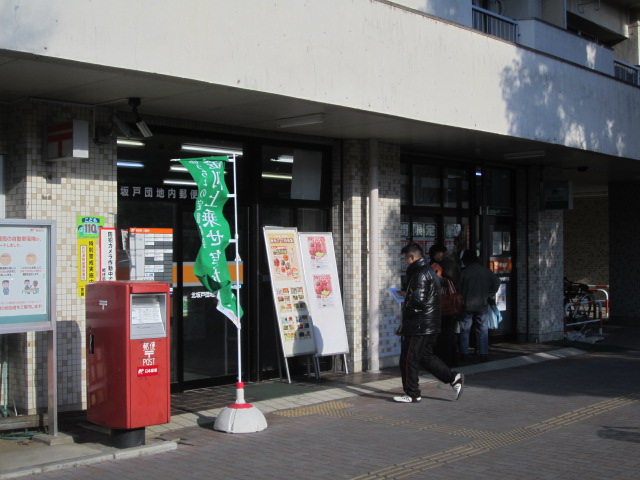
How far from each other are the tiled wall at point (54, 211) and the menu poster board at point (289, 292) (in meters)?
2.60

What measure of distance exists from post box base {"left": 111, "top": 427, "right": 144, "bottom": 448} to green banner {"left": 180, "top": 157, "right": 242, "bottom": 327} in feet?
5.32

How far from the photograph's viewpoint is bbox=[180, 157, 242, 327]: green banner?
7.96 m

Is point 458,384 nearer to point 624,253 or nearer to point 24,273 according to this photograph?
point 24,273

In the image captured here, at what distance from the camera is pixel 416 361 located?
9.25 m

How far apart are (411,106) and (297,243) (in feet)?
7.75

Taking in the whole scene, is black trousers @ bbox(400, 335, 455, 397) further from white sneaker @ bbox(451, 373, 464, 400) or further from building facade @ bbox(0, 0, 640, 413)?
building facade @ bbox(0, 0, 640, 413)

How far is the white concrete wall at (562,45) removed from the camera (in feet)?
46.9

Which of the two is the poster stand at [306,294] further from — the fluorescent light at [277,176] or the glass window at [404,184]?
the glass window at [404,184]

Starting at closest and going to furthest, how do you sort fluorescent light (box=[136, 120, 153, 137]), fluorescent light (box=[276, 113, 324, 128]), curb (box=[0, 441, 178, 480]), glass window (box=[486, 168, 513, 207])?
curb (box=[0, 441, 178, 480]) < fluorescent light (box=[136, 120, 153, 137]) < fluorescent light (box=[276, 113, 324, 128]) < glass window (box=[486, 168, 513, 207])

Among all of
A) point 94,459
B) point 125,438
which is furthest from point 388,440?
point 94,459

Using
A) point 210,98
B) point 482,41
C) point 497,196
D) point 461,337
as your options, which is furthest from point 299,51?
point 497,196

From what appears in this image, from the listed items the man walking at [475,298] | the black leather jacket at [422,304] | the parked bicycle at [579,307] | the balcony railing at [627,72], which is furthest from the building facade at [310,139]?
the black leather jacket at [422,304]

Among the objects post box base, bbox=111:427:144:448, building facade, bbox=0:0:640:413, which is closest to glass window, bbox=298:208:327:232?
building facade, bbox=0:0:640:413

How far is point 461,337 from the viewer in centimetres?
1273
